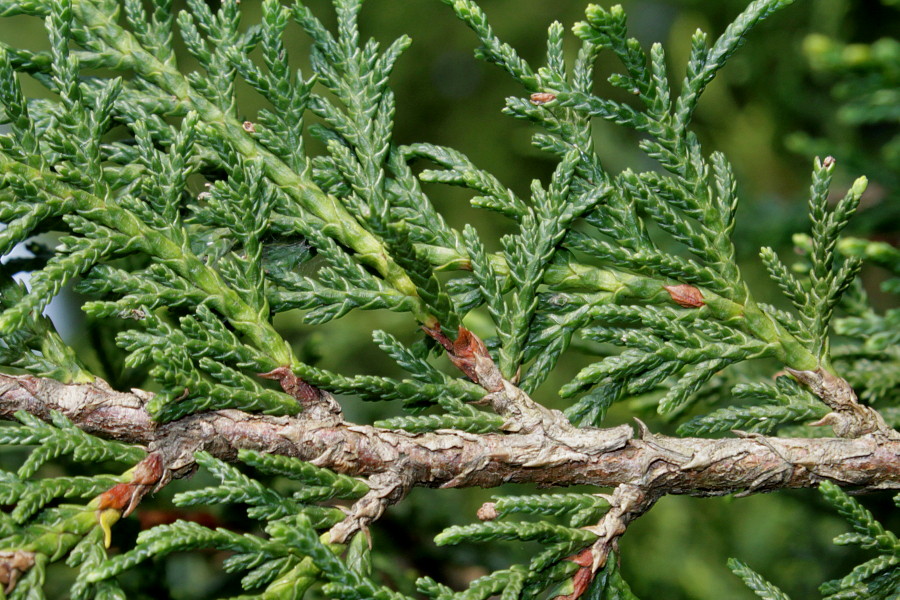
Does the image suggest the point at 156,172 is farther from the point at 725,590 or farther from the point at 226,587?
the point at 725,590

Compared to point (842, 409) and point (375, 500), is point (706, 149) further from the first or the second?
point (375, 500)

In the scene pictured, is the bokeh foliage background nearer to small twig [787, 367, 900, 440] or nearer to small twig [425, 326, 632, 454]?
small twig [787, 367, 900, 440]

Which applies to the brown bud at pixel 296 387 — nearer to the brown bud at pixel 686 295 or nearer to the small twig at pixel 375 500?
the small twig at pixel 375 500

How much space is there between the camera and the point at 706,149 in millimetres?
4414

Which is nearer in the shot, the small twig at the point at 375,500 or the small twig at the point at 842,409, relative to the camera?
the small twig at the point at 375,500

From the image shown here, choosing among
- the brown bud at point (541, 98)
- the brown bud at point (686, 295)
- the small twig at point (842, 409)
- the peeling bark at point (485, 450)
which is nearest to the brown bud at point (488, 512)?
the peeling bark at point (485, 450)

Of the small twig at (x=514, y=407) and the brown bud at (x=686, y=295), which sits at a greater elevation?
the brown bud at (x=686, y=295)

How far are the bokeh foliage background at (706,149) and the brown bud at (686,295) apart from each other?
1.71 feet

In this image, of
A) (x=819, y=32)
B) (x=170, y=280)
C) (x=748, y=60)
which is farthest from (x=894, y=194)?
(x=170, y=280)

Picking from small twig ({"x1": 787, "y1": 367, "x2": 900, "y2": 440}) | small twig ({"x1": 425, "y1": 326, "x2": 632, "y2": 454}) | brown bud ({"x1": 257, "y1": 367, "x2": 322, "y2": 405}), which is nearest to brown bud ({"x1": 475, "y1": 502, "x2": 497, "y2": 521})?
small twig ({"x1": 425, "y1": 326, "x2": 632, "y2": 454})

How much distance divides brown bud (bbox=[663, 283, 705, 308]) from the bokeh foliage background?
0.52 m

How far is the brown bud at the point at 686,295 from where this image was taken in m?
1.88

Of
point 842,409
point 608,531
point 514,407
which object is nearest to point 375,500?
point 514,407

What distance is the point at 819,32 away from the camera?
3525 mm
